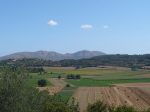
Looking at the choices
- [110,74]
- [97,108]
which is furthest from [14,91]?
[110,74]

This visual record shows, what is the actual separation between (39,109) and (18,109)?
17.9ft

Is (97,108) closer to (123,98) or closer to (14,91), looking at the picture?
(14,91)

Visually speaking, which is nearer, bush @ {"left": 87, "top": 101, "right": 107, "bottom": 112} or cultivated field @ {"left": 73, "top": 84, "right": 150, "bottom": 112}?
bush @ {"left": 87, "top": 101, "right": 107, "bottom": 112}

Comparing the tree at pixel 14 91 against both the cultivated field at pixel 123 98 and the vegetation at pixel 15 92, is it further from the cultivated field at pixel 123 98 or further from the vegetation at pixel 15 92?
the cultivated field at pixel 123 98

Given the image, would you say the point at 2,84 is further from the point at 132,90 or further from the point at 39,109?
the point at 132,90

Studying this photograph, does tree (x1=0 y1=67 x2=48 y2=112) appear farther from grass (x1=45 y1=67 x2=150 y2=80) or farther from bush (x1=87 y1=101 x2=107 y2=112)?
grass (x1=45 y1=67 x2=150 y2=80)

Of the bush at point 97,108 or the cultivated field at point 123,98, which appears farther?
the cultivated field at point 123,98

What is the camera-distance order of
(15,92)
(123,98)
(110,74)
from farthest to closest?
(110,74)
(123,98)
(15,92)

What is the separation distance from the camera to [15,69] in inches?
1192

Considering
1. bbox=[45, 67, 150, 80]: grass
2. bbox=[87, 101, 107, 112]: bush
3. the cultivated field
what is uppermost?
bbox=[45, 67, 150, 80]: grass

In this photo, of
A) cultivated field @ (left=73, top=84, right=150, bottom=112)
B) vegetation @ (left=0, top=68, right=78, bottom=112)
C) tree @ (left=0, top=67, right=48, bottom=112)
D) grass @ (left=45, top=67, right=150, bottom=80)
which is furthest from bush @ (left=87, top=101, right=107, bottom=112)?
grass @ (left=45, top=67, right=150, bottom=80)

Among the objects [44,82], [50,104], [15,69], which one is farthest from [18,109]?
[44,82]

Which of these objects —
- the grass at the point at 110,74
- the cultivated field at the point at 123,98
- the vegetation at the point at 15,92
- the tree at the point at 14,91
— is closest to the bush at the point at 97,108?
the cultivated field at the point at 123,98

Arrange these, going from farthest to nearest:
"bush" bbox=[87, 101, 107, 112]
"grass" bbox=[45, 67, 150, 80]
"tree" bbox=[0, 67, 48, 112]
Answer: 1. "grass" bbox=[45, 67, 150, 80]
2. "bush" bbox=[87, 101, 107, 112]
3. "tree" bbox=[0, 67, 48, 112]
